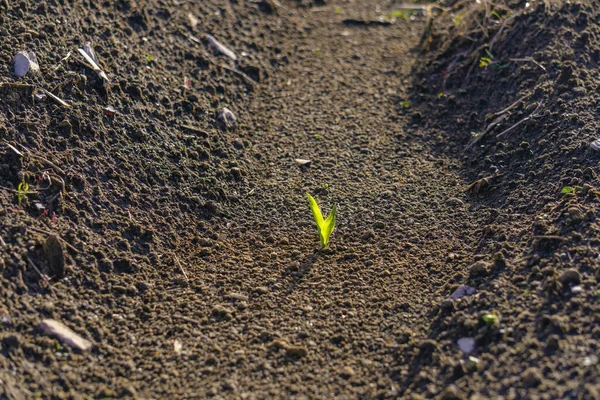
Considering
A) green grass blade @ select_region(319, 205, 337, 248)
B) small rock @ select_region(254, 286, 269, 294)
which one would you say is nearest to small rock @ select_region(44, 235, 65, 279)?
small rock @ select_region(254, 286, 269, 294)

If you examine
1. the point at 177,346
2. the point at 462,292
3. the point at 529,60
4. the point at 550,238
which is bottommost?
the point at 177,346

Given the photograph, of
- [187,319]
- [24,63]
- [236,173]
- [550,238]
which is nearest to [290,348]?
[187,319]

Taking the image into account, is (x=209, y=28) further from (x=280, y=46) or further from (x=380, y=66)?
(x=380, y=66)

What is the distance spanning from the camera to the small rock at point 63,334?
8.30 ft

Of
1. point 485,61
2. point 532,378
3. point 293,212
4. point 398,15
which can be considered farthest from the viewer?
point 398,15

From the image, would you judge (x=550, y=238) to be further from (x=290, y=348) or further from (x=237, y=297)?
(x=237, y=297)

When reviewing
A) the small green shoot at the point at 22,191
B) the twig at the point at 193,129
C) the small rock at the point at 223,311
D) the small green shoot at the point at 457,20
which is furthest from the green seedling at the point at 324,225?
the small green shoot at the point at 457,20

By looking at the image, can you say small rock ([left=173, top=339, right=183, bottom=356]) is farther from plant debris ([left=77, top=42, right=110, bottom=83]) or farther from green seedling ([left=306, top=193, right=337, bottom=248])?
plant debris ([left=77, top=42, right=110, bottom=83])

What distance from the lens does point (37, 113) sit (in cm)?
323

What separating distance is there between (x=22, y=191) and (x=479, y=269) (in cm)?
198

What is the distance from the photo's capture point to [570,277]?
101 inches

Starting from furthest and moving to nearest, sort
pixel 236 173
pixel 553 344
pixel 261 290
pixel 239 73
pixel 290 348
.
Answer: pixel 239 73 → pixel 236 173 → pixel 261 290 → pixel 290 348 → pixel 553 344

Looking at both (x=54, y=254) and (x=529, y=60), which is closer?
(x=54, y=254)

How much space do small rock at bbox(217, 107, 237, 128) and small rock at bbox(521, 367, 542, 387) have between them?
236 centimetres
